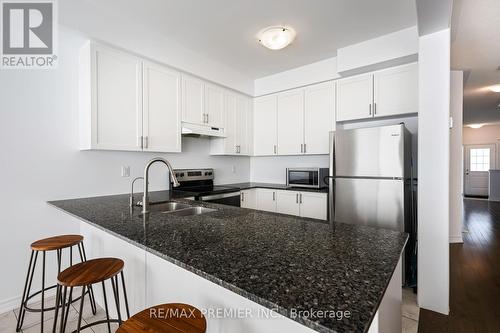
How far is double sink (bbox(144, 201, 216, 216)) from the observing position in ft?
6.94

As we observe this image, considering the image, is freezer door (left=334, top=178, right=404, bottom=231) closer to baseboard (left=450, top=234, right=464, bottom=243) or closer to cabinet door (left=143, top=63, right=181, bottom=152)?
cabinet door (left=143, top=63, right=181, bottom=152)

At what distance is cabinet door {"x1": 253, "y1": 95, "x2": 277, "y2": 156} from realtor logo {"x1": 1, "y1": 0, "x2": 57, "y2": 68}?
2754 mm

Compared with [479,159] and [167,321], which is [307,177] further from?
[479,159]

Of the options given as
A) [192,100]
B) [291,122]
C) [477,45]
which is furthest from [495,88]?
[192,100]

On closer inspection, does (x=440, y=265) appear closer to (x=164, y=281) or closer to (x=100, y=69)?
(x=164, y=281)

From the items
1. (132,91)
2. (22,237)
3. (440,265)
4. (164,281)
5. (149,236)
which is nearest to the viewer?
(149,236)

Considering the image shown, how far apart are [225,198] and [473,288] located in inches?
109

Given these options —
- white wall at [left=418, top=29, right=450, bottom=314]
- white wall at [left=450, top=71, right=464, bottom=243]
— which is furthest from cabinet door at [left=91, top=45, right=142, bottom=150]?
white wall at [left=450, top=71, right=464, bottom=243]

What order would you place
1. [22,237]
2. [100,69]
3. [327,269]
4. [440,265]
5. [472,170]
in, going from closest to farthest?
[327,269], [440,265], [22,237], [100,69], [472,170]

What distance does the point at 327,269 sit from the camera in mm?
806

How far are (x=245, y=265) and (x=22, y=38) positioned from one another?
2797 mm

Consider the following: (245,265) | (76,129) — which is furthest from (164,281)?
(76,129)

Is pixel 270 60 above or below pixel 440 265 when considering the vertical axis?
above

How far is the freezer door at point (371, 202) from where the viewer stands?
2322mm
